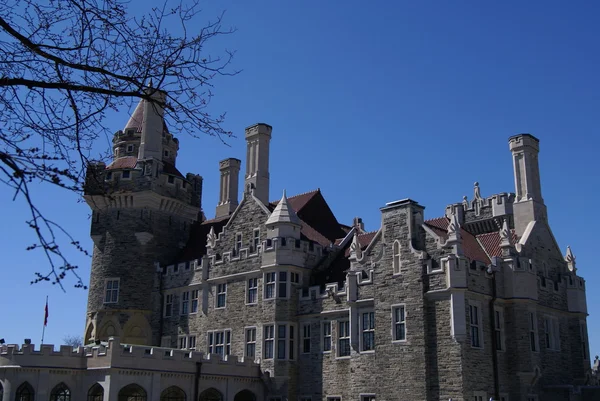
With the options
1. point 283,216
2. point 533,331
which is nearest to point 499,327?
point 533,331

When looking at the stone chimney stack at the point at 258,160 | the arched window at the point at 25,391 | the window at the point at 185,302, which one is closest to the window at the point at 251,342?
the window at the point at 185,302

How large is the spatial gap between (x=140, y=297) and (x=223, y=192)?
9.09 meters

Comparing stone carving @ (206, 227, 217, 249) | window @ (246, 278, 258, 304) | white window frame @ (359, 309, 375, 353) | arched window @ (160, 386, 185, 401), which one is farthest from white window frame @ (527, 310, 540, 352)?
stone carving @ (206, 227, 217, 249)

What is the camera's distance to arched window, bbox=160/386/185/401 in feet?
92.9

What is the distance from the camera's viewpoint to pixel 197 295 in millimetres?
35062

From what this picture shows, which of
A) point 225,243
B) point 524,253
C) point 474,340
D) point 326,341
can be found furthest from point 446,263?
point 225,243

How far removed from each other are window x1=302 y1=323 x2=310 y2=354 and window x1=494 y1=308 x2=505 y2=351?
26.5ft

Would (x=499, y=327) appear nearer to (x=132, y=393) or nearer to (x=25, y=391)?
(x=132, y=393)

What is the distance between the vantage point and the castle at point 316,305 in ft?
86.6

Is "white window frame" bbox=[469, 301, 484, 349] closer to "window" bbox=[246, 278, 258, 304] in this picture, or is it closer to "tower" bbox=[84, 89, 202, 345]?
"window" bbox=[246, 278, 258, 304]

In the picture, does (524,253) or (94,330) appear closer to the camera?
(524,253)

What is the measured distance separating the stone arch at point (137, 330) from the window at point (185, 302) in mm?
2415

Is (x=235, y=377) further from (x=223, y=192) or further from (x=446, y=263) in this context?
(x=223, y=192)

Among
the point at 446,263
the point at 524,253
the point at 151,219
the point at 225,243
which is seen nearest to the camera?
the point at 446,263
